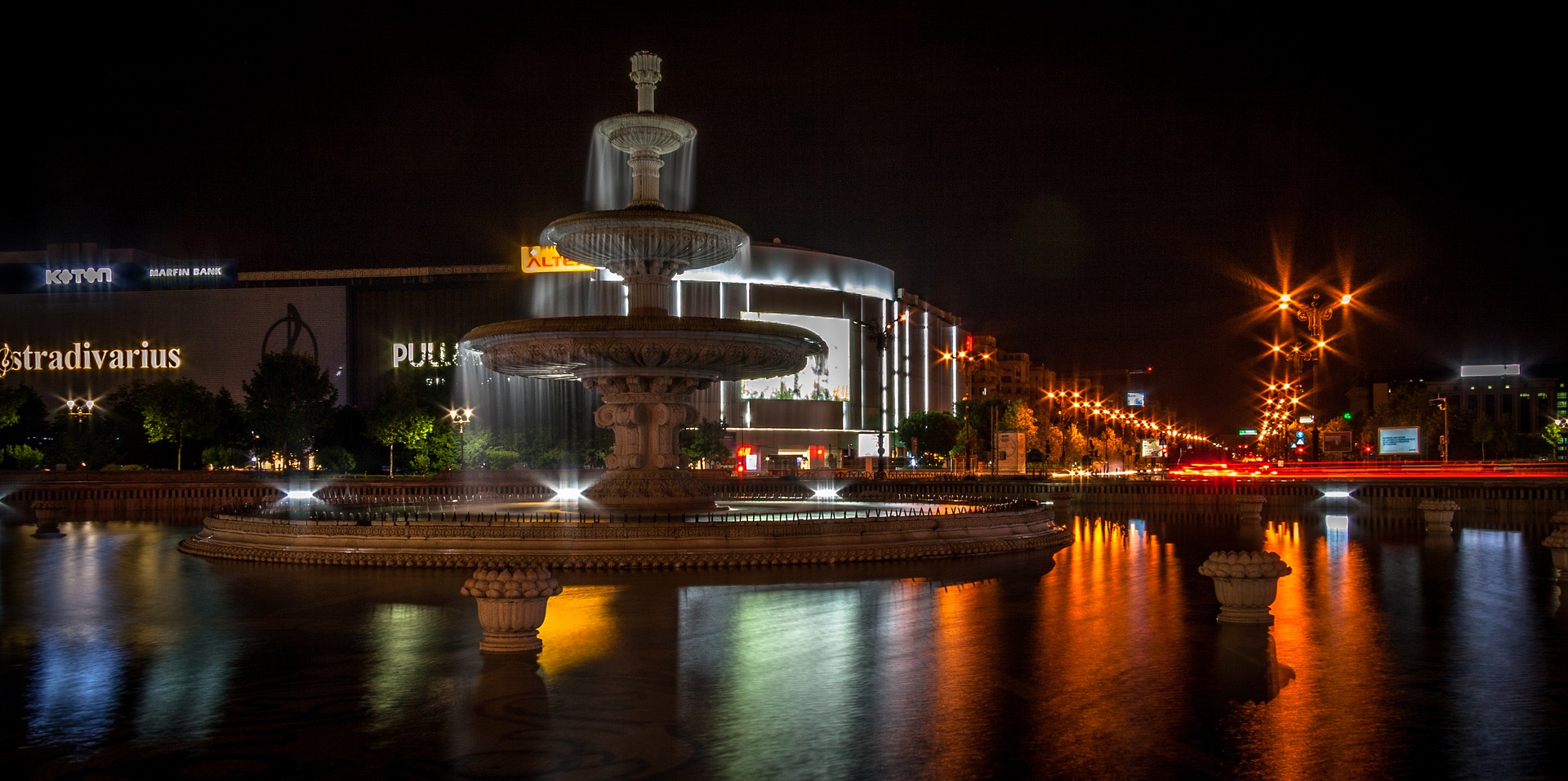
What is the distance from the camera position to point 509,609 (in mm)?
11430

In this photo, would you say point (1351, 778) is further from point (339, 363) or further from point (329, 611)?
point (339, 363)

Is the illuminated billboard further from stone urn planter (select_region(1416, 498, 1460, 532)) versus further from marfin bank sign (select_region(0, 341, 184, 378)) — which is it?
stone urn planter (select_region(1416, 498, 1460, 532))

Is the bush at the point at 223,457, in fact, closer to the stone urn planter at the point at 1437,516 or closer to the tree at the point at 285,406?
the tree at the point at 285,406

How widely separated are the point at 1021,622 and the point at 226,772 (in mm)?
8852

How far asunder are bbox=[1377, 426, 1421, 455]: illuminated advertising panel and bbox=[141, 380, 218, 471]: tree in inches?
2309

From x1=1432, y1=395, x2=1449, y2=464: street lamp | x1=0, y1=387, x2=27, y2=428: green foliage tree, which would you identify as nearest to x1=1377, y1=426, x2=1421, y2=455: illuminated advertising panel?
x1=1432, y1=395, x2=1449, y2=464: street lamp

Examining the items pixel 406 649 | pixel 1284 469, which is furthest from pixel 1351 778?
pixel 1284 469

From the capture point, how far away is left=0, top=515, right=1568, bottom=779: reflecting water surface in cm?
770

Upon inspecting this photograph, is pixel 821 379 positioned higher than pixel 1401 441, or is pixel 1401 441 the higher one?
pixel 821 379

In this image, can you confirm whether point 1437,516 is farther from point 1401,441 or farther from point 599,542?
point 1401,441

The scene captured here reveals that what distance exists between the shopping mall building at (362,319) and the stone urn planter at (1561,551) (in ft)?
266

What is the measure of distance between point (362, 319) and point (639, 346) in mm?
87410

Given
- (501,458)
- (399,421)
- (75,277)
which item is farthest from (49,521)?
(75,277)

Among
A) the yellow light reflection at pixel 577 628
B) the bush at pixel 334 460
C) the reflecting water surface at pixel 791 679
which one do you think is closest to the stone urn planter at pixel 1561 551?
the reflecting water surface at pixel 791 679
